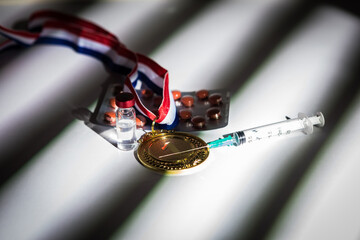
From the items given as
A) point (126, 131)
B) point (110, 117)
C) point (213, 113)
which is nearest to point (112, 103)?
point (110, 117)

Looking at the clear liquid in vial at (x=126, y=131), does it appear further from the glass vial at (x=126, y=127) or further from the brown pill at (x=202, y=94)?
the brown pill at (x=202, y=94)

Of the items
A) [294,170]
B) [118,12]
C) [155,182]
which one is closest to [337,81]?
[294,170]

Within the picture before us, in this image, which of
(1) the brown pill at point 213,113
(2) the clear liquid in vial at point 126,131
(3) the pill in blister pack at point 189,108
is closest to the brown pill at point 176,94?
(3) the pill in blister pack at point 189,108

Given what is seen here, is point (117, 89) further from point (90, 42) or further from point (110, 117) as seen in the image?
point (90, 42)

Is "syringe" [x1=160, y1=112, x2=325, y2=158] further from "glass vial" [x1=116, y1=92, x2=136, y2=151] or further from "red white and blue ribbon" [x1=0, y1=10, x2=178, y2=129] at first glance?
"red white and blue ribbon" [x1=0, y1=10, x2=178, y2=129]

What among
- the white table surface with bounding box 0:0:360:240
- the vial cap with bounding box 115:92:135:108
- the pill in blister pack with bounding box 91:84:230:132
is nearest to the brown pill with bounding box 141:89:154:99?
the pill in blister pack with bounding box 91:84:230:132

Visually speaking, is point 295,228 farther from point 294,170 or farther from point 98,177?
point 98,177
